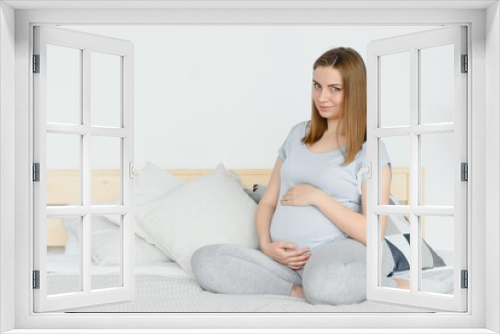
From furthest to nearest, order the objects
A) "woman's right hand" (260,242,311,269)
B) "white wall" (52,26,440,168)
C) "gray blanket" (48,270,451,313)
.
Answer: "white wall" (52,26,440,168), "woman's right hand" (260,242,311,269), "gray blanket" (48,270,451,313)

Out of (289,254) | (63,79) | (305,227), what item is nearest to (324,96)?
(305,227)

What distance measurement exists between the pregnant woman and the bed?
0.64 ft

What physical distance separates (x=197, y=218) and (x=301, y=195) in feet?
2.56

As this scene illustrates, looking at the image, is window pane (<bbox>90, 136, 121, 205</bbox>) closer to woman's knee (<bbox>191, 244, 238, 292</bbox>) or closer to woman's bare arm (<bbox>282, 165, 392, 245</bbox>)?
woman's knee (<bbox>191, 244, 238, 292</bbox>)

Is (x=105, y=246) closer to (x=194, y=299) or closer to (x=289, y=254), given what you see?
(x=194, y=299)

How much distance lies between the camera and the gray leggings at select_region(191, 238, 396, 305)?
3.87 m

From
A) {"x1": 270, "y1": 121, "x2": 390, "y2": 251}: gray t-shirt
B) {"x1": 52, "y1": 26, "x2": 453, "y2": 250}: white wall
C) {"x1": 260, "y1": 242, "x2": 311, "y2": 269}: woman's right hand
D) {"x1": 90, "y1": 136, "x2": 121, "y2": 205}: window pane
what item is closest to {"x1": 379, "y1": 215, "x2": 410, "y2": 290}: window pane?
{"x1": 270, "y1": 121, "x2": 390, "y2": 251}: gray t-shirt

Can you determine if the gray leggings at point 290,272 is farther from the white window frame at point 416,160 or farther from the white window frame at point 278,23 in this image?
the white window frame at point 278,23

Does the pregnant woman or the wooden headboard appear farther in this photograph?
the wooden headboard

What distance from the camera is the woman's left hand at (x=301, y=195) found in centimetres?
438

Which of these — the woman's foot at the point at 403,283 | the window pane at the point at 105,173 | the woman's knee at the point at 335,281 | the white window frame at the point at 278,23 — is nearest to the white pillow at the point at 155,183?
the window pane at the point at 105,173

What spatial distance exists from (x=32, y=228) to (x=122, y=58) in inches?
36.5

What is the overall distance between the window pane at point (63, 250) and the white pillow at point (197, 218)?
0.57 meters

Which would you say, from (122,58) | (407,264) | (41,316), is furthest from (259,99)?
(41,316)
